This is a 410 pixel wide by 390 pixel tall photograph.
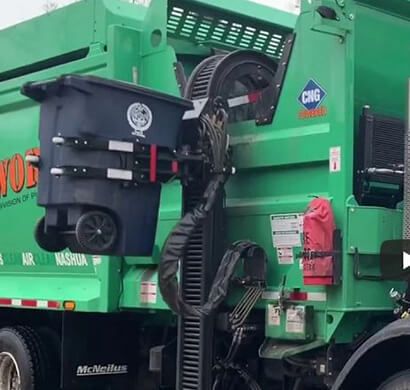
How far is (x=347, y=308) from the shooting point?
13.8ft

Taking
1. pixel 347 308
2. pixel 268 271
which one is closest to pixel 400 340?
pixel 347 308

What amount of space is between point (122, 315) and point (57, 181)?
5.07 feet

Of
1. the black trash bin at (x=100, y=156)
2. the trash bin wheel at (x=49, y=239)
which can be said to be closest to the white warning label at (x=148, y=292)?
the black trash bin at (x=100, y=156)

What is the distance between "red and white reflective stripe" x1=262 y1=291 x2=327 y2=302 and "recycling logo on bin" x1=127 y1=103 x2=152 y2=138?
3.35 feet

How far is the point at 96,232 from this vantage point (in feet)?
15.1

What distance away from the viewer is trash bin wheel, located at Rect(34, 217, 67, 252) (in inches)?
191

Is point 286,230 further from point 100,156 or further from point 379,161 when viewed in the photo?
point 100,156

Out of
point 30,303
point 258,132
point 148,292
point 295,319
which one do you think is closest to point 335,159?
point 258,132

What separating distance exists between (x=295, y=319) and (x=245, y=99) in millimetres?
1270

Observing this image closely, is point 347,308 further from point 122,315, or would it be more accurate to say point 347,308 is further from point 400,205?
point 122,315

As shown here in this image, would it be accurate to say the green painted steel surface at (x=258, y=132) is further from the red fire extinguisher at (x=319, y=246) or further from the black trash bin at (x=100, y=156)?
the black trash bin at (x=100, y=156)

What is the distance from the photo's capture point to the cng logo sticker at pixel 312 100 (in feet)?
14.7

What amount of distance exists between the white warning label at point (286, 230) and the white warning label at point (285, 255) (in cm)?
2

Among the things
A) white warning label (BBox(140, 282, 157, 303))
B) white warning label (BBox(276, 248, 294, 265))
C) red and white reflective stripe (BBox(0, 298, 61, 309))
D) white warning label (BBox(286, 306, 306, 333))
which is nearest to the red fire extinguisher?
white warning label (BBox(286, 306, 306, 333))
